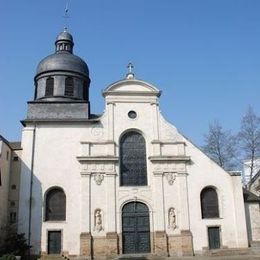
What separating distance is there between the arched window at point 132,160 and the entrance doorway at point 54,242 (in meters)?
5.35

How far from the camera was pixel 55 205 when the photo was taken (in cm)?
2542

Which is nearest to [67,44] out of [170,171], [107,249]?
[170,171]

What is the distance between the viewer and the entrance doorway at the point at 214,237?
2580cm

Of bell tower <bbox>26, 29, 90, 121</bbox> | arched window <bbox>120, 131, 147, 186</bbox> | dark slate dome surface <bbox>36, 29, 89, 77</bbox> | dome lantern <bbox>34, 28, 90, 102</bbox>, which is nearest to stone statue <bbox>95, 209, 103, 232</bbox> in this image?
arched window <bbox>120, 131, 147, 186</bbox>

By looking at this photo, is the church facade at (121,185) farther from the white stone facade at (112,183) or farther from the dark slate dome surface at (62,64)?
the dark slate dome surface at (62,64)

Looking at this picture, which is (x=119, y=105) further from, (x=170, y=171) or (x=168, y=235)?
(x=168, y=235)

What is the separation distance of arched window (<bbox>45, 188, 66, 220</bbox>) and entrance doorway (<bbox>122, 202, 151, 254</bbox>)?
4.00 m

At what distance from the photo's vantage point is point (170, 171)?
87.0ft

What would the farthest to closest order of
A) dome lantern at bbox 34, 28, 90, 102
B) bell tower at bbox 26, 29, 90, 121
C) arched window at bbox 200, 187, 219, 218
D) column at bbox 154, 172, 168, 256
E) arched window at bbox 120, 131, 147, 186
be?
dome lantern at bbox 34, 28, 90, 102, bell tower at bbox 26, 29, 90, 121, arched window at bbox 120, 131, 147, 186, arched window at bbox 200, 187, 219, 218, column at bbox 154, 172, 168, 256

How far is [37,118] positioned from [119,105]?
5.83 m

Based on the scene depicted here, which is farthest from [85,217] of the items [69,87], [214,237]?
[69,87]

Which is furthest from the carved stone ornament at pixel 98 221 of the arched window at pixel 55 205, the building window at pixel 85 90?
the building window at pixel 85 90

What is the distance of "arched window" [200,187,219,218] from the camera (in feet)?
86.5

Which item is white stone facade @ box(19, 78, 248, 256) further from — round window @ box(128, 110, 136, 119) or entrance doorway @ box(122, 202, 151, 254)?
entrance doorway @ box(122, 202, 151, 254)
